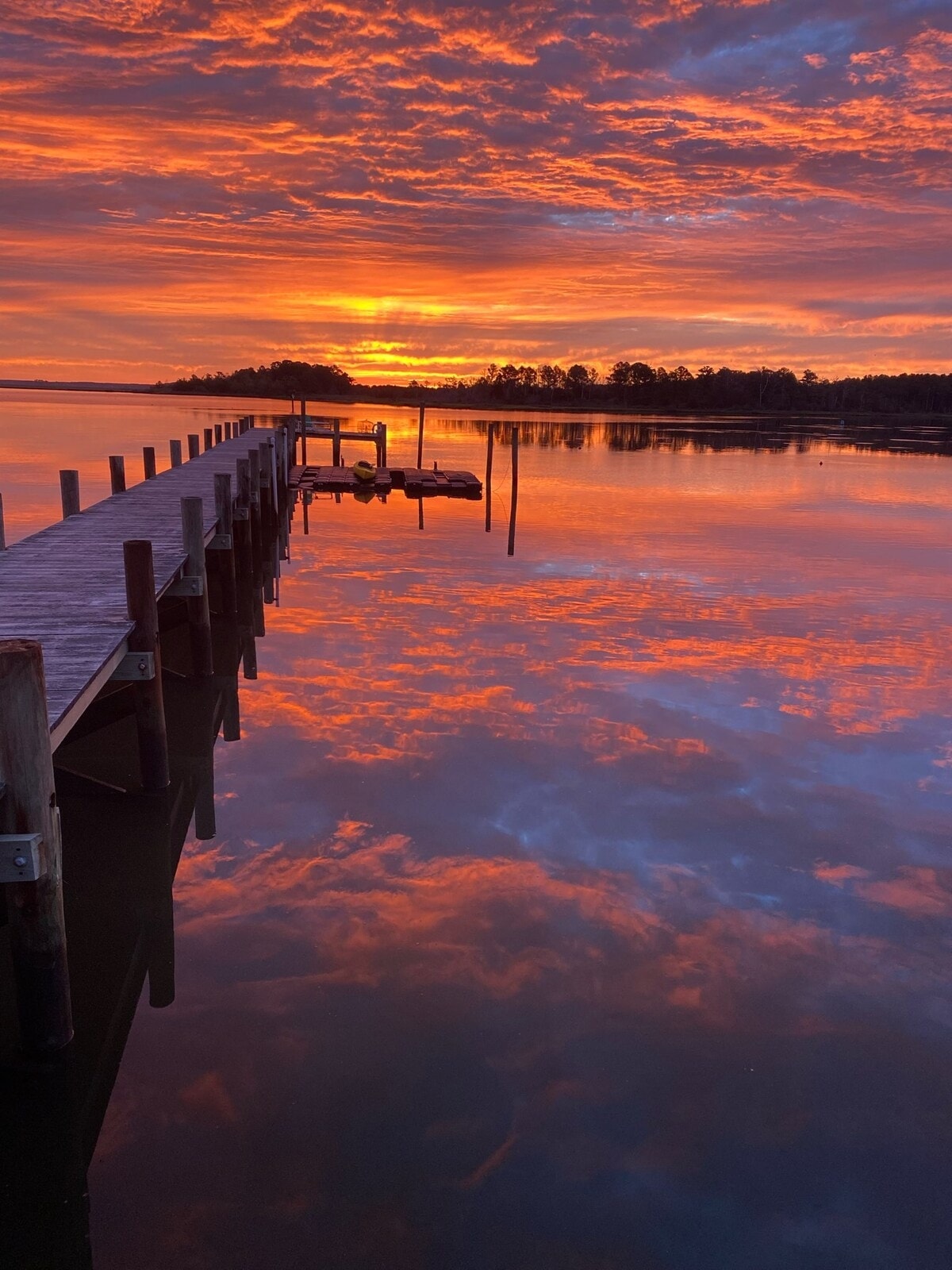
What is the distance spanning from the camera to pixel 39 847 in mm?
5340

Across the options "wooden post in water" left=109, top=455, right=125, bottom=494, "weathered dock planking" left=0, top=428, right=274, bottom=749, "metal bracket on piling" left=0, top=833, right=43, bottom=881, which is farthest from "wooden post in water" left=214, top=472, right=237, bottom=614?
"metal bracket on piling" left=0, top=833, right=43, bottom=881

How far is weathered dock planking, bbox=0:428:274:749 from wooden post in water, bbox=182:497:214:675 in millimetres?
202

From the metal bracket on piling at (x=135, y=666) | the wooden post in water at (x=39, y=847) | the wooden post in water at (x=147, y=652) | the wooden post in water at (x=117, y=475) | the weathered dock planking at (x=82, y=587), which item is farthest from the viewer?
the wooden post in water at (x=117, y=475)

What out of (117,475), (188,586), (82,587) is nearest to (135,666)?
(82,587)

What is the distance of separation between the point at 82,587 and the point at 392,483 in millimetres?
31643

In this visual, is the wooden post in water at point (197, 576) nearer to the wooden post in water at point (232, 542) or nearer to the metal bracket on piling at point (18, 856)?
the wooden post in water at point (232, 542)

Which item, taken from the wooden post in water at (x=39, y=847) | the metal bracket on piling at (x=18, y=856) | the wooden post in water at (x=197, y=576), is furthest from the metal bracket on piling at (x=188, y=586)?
the metal bracket on piling at (x=18, y=856)

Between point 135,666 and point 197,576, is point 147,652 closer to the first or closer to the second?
point 135,666

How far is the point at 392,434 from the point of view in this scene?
98.1 metres

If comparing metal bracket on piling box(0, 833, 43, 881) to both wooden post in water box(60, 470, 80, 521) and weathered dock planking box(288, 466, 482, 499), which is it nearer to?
wooden post in water box(60, 470, 80, 521)

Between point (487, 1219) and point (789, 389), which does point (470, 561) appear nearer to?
point (487, 1219)

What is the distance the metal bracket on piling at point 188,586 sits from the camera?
1234 cm

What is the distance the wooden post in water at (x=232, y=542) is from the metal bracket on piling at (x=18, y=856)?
1120 cm

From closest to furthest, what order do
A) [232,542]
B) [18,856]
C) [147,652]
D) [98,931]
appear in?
[18,856], [98,931], [147,652], [232,542]
